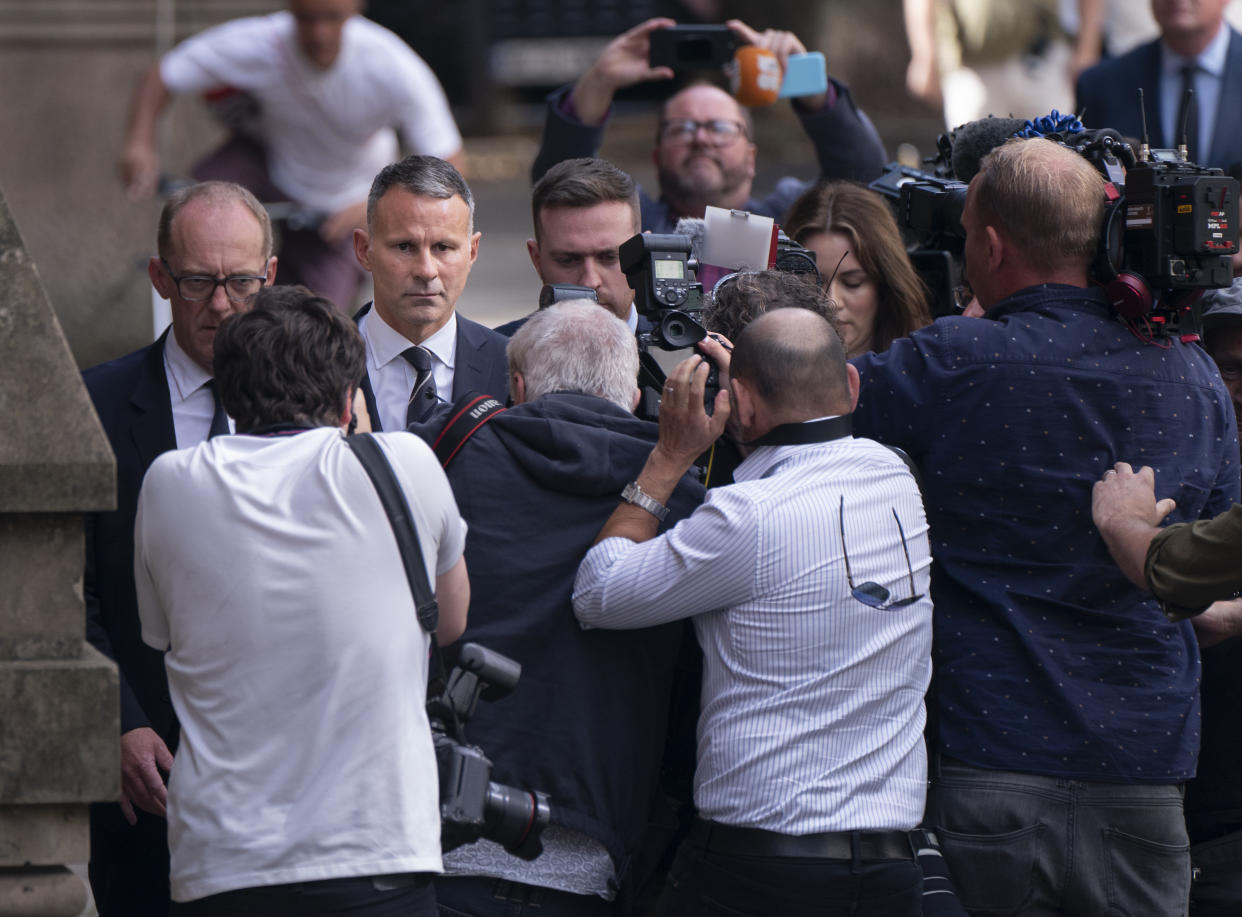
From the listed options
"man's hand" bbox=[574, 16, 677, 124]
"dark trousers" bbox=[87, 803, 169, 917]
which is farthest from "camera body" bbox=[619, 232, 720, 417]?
"man's hand" bbox=[574, 16, 677, 124]

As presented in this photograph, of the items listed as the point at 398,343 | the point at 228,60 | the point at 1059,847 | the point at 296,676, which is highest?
the point at 228,60

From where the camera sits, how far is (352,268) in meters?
7.89

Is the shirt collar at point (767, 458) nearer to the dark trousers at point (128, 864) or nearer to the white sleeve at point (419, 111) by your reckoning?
the dark trousers at point (128, 864)

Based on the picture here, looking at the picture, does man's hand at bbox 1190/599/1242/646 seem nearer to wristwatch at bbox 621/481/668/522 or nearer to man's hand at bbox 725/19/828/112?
wristwatch at bbox 621/481/668/522

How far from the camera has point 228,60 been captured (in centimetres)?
782

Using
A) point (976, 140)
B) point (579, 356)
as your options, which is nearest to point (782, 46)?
point (976, 140)

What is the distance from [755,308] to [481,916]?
51.5 inches

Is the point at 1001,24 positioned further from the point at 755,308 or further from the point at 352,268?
the point at 755,308

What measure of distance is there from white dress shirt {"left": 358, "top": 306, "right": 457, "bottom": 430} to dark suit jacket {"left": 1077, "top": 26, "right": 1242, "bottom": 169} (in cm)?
315

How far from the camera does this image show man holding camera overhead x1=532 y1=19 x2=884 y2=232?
5.21m

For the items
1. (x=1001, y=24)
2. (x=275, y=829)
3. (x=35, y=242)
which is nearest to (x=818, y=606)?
(x=275, y=829)

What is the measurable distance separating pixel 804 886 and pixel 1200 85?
4518 mm

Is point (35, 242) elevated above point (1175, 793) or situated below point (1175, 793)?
above

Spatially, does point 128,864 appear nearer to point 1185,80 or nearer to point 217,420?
point 217,420
